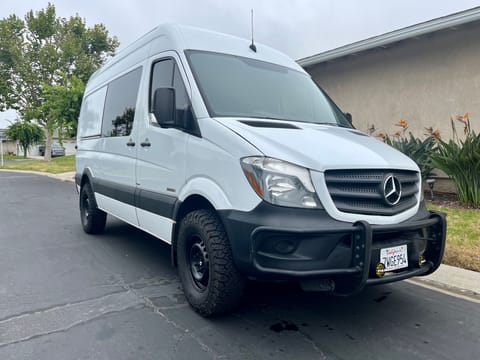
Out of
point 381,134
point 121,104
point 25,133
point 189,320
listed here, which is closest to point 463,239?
point 189,320

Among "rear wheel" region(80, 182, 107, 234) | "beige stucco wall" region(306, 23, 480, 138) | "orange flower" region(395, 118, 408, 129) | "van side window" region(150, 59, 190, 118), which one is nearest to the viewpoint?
"van side window" region(150, 59, 190, 118)

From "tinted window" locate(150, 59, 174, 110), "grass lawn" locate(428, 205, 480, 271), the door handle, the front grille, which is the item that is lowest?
"grass lawn" locate(428, 205, 480, 271)

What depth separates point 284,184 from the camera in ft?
8.43

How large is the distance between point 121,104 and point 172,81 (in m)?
1.49

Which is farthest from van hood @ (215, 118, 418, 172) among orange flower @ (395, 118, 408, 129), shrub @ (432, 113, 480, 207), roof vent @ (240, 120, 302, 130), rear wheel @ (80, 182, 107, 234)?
orange flower @ (395, 118, 408, 129)

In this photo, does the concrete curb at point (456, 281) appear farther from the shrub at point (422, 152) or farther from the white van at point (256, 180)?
the shrub at point (422, 152)

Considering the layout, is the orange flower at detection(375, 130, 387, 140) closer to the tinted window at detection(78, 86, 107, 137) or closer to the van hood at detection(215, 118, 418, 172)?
the van hood at detection(215, 118, 418, 172)

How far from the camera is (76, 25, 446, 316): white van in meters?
2.51

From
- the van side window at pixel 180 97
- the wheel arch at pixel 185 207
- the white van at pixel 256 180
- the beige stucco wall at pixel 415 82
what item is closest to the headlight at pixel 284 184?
the white van at pixel 256 180

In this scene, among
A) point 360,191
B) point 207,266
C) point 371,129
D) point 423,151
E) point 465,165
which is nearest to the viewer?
point 360,191

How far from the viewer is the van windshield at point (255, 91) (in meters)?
3.33

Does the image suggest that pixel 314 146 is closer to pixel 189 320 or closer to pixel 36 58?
pixel 189 320

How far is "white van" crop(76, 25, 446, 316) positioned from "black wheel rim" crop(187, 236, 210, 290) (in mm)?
10

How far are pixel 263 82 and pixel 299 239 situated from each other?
6.23 feet
